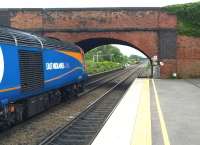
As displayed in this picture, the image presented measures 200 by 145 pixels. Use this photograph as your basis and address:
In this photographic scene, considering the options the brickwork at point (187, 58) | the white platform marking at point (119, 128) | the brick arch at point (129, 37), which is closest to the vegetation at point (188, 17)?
the brickwork at point (187, 58)

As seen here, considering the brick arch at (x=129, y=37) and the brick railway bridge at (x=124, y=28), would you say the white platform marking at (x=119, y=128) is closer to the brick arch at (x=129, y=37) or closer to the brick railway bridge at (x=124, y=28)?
the brick arch at (x=129, y=37)

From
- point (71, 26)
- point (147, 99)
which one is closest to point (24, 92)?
point (147, 99)

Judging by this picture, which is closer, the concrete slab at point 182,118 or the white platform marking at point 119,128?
the white platform marking at point 119,128

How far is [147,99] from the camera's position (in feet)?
75.9

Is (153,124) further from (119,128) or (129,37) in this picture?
(129,37)

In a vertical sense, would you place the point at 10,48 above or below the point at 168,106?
above

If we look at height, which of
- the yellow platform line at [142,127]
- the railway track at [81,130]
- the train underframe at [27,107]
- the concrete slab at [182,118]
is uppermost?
the train underframe at [27,107]

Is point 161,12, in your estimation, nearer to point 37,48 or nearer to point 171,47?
point 171,47

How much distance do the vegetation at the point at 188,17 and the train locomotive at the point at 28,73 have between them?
22.3 metres

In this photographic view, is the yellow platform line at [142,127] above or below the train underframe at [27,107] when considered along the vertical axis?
below

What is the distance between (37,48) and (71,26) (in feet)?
85.6

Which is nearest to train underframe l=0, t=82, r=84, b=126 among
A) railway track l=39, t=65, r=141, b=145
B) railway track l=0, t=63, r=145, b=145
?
railway track l=0, t=63, r=145, b=145

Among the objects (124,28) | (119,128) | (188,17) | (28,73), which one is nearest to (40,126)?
(28,73)

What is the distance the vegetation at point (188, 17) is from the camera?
143 ft
